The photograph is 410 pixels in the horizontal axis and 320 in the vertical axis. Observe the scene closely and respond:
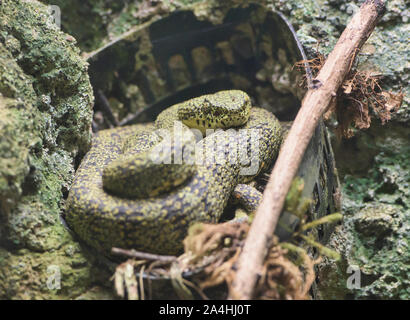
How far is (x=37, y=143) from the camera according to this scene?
104 inches

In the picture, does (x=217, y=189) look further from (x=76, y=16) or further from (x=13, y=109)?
Answer: (x=76, y=16)

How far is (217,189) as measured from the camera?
2.79 meters

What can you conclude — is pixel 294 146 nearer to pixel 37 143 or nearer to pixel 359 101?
pixel 359 101

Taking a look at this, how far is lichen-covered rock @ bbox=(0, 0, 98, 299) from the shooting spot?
7.92 feet

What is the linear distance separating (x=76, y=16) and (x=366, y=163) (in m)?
2.98

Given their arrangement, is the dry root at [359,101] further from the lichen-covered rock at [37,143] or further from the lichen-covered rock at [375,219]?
the lichen-covered rock at [37,143]

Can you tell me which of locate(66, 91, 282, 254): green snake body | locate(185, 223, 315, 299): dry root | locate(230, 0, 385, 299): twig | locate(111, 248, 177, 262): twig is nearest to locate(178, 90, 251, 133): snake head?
locate(66, 91, 282, 254): green snake body

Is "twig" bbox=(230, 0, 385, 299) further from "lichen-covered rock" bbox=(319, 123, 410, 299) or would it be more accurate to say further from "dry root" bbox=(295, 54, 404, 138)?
"lichen-covered rock" bbox=(319, 123, 410, 299)

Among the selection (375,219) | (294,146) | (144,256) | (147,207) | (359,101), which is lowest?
(375,219)

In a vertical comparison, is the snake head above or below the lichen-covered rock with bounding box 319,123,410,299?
above

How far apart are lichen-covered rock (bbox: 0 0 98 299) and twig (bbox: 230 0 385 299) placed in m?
1.11

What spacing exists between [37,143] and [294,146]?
1616 mm

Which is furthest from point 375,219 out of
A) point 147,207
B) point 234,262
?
point 147,207
